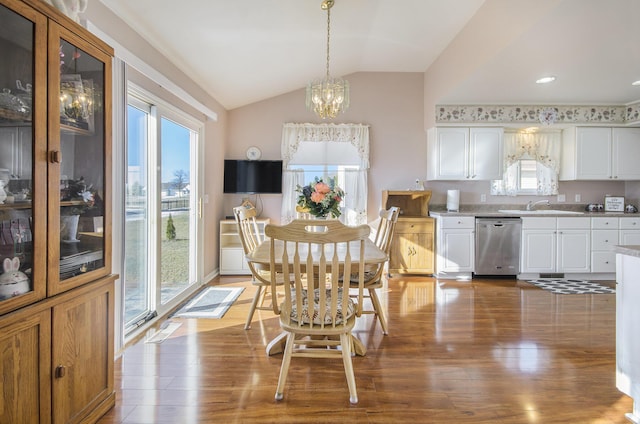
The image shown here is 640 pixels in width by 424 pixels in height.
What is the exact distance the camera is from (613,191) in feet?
17.2

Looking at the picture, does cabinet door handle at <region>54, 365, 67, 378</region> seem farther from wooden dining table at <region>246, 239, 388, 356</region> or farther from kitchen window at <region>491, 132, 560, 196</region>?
kitchen window at <region>491, 132, 560, 196</region>

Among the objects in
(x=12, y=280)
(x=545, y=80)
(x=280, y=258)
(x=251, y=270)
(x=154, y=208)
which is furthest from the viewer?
(x=545, y=80)

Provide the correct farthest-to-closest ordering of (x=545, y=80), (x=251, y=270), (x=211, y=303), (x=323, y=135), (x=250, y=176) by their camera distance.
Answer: (x=323, y=135), (x=250, y=176), (x=545, y=80), (x=211, y=303), (x=251, y=270)

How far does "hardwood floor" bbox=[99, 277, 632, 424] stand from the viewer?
5.94 ft

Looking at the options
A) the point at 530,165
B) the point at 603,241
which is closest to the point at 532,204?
the point at 530,165

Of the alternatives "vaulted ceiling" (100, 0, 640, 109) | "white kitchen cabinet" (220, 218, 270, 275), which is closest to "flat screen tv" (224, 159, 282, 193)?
"white kitchen cabinet" (220, 218, 270, 275)

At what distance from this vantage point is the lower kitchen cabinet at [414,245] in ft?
16.0

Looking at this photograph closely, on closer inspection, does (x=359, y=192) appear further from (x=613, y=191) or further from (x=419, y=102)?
(x=613, y=191)

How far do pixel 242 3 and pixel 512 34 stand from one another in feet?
7.28

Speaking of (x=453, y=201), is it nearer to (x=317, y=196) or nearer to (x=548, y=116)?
(x=548, y=116)

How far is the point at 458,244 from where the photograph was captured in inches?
187

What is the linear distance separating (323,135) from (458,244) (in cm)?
254

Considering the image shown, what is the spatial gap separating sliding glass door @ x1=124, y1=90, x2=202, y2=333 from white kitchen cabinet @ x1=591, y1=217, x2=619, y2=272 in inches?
211

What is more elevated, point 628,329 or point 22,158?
point 22,158
